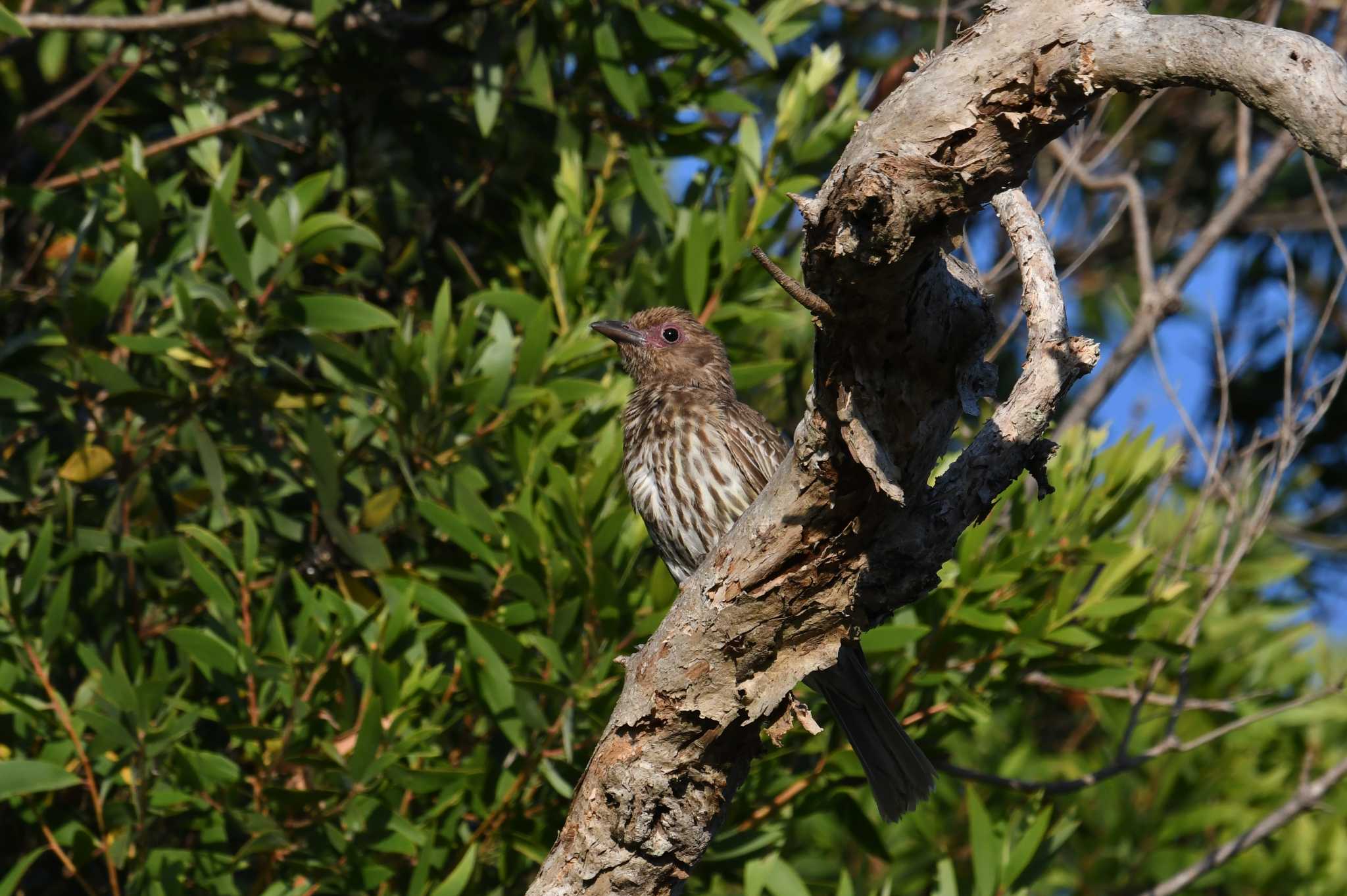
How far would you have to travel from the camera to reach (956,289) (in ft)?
6.22

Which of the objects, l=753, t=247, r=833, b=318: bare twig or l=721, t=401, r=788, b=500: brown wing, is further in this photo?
l=721, t=401, r=788, b=500: brown wing

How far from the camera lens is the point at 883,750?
11.1 feet

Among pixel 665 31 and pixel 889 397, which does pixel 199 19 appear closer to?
pixel 665 31

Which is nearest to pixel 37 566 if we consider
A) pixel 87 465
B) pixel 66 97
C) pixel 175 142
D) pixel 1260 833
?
pixel 87 465

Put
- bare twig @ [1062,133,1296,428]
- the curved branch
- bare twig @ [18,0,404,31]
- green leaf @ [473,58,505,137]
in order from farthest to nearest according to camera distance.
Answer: bare twig @ [1062,133,1296,428] → green leaf @ [473,58,505,137] → bare twig @ [18,0,404,31] → the curved branch

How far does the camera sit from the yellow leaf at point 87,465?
3377mm

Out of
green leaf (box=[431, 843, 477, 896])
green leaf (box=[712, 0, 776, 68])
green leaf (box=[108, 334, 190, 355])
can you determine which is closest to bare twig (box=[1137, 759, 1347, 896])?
green leaf (box=[431, 843, 477, 896])

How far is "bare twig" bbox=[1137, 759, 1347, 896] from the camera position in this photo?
12.9 feet

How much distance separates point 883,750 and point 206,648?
1.52 meters

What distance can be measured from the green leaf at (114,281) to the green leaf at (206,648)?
0.76m

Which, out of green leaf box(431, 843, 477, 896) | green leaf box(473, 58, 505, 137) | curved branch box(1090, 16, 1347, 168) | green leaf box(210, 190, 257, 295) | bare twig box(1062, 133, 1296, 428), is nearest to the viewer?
curved branch box(1090, 16, 1347, 168)

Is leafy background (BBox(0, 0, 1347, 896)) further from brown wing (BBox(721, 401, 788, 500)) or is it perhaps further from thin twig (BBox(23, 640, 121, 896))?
brown wing (BBox(721, 401, 788, 500))

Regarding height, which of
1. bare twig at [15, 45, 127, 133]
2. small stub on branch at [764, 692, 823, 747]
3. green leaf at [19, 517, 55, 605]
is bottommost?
small stub on branch at [764, 692, 823, 747]

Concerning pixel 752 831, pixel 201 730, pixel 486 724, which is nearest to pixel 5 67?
pixel 201 730
